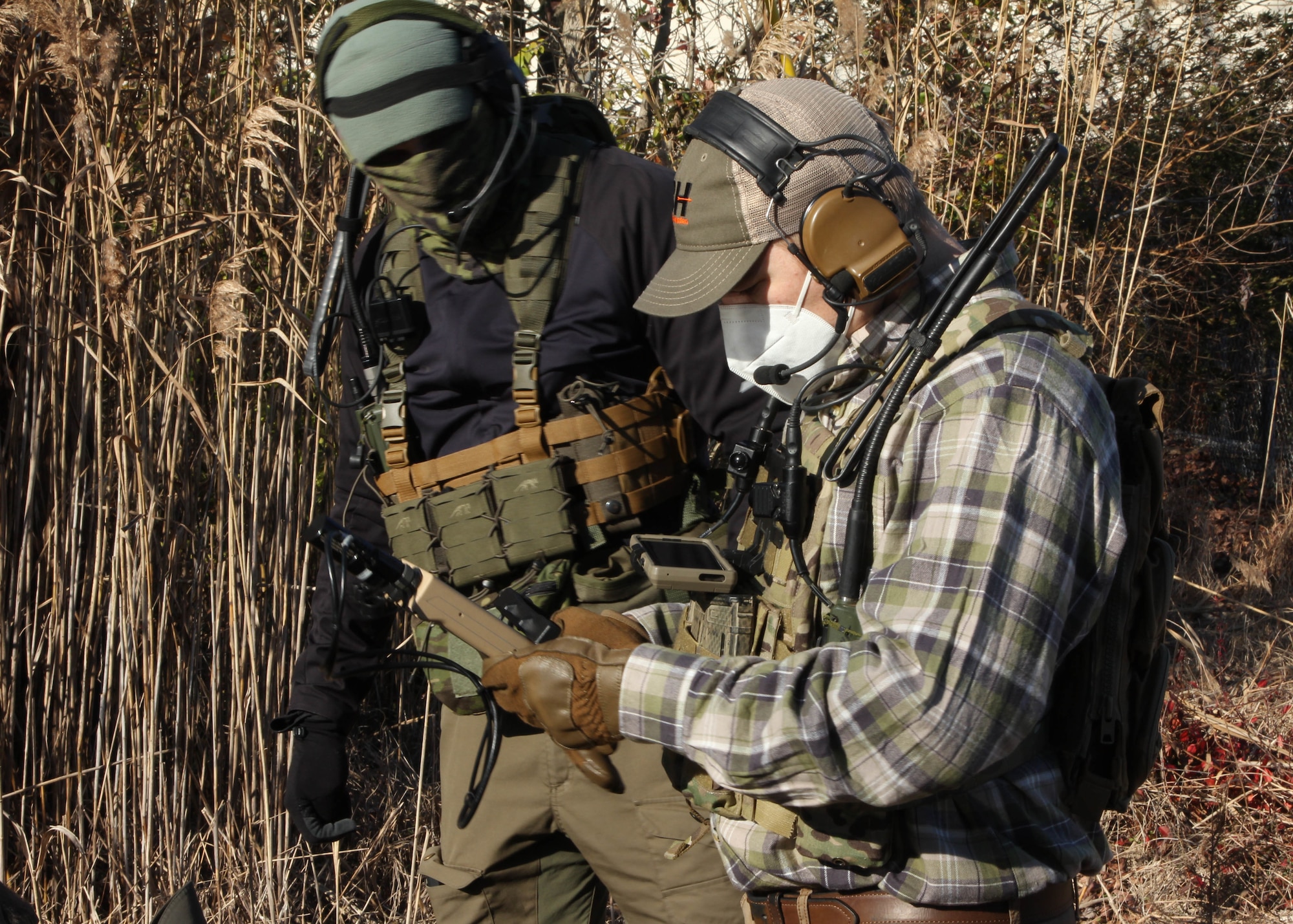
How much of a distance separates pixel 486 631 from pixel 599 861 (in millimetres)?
619

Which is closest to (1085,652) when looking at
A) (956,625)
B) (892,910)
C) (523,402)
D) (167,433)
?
(956,625)

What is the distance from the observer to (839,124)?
1.34 metres

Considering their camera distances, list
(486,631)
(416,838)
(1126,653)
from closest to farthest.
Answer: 1. (1126,653)
2. (486,631)
3. (416,838)

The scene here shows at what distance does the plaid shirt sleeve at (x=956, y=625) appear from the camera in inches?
42.5

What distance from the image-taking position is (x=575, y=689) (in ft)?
4.17

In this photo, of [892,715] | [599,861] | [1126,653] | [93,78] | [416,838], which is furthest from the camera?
[416,838]

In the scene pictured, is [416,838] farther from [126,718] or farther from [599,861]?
[599,861]

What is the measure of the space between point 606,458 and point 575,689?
2.36 ft

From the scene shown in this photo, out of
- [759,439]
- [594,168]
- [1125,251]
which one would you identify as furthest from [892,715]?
[1125,251]

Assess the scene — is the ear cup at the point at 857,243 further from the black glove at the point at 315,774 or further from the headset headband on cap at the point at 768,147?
the black glove at the point at 315,774

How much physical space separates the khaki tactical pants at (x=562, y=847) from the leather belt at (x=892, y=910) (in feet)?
1.65

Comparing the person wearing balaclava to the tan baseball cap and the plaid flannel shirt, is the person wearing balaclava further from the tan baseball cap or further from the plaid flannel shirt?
the plaid flannel shirt

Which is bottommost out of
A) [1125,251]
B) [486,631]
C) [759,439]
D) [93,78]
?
[486,631]

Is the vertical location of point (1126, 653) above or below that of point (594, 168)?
below
